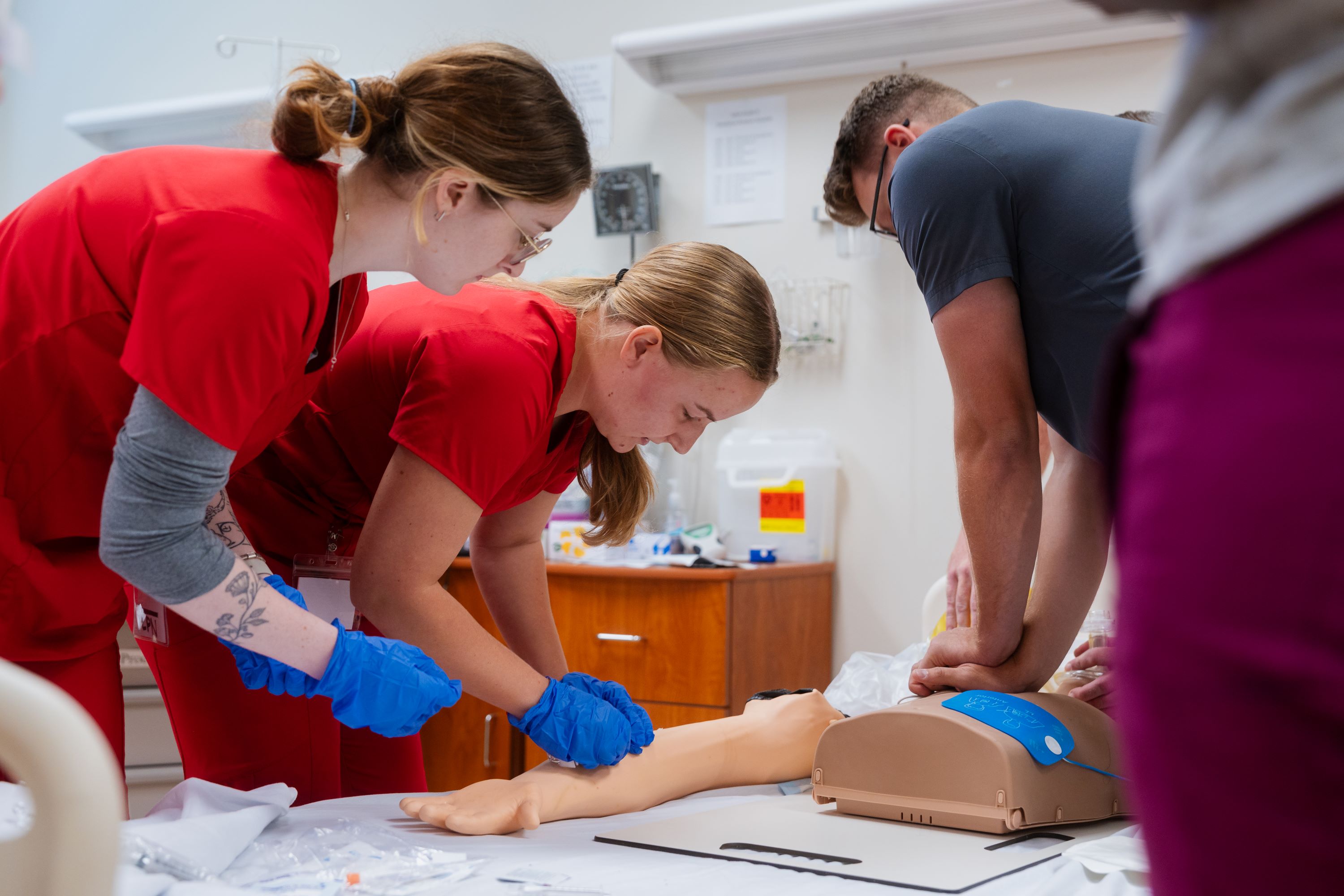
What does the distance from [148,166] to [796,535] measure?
7.01 feet

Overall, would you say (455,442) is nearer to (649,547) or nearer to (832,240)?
(649,547)

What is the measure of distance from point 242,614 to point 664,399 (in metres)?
0.65

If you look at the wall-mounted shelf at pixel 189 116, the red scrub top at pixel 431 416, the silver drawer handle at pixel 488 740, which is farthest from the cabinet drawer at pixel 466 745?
the wall-mounted shelf at pixel 189 116

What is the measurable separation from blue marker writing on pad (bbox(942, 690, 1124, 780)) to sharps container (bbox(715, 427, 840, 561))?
5.34 ft

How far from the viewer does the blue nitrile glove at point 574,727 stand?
4.33 ft

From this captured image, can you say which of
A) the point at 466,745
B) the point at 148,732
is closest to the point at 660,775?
the point at 148,732

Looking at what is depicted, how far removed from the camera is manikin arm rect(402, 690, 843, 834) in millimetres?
1221

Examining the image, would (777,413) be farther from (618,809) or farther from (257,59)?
(257,59)

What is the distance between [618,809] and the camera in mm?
1365

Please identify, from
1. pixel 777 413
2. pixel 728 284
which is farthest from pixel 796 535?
pixel 728 284

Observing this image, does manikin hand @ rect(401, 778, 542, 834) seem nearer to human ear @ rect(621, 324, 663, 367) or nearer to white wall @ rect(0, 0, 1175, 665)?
human ear @ rect(621, 324, 663, 367)

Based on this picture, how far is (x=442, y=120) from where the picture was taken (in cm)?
107

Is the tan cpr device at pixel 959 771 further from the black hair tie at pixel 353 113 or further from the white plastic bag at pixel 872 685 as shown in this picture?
the black hair tie at pixel 353 113

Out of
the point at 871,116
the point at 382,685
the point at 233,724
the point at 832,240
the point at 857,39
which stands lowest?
the point at 233,724
